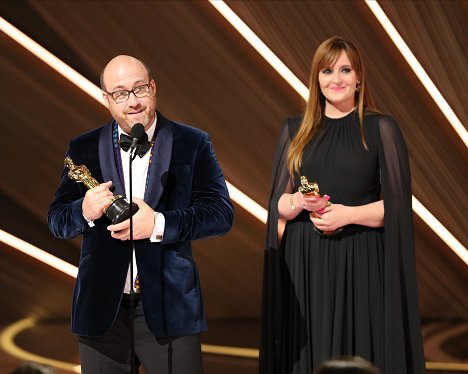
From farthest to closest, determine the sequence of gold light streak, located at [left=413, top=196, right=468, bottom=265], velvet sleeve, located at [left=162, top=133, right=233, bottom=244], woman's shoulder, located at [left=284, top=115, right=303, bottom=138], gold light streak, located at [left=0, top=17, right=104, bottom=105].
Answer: gold light streak, located at [left=413, top=196, right=468, bottom=265], gold light streak, located at [left=0, top=17, right=104, bottom=105], woman's shoulder, located at [left=284, top=115, right=303, bottom=138], velvet sleeve, located at [left=162, top=133, right=233, bottom=244]

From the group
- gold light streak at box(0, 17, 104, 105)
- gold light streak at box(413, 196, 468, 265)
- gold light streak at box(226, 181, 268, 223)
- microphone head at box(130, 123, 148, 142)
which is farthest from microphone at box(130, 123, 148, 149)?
gold light streak at box(413, 196, 468, 265)

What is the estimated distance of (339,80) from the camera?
265cm

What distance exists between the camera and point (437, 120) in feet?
14.6

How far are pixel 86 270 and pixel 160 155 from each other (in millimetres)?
371

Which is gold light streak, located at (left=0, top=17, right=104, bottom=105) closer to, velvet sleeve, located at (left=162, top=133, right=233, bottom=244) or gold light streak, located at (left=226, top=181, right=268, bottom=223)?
gold light streak, located at (left=226, top=181, right=268, bottom=223)

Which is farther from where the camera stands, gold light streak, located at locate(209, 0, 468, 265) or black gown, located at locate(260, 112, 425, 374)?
gold light streak, located at locate(209, 0, 468, 265)

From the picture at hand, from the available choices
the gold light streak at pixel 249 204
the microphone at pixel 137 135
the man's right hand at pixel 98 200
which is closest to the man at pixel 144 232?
the man's right hand at pixel 98 200

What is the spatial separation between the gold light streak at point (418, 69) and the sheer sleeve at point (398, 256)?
1801 millimetres

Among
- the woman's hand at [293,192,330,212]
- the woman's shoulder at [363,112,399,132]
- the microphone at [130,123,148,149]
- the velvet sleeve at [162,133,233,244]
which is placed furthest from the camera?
the woman's shoulder at [363,112,399,132]

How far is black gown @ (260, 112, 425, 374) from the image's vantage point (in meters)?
2.60

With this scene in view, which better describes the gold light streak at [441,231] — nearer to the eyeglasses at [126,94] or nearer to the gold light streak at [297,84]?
the gold light streak at [297,84]

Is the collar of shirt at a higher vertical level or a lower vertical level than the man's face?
lower

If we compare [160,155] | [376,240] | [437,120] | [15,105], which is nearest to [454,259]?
[437,120]

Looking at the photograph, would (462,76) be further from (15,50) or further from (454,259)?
(15,50)
